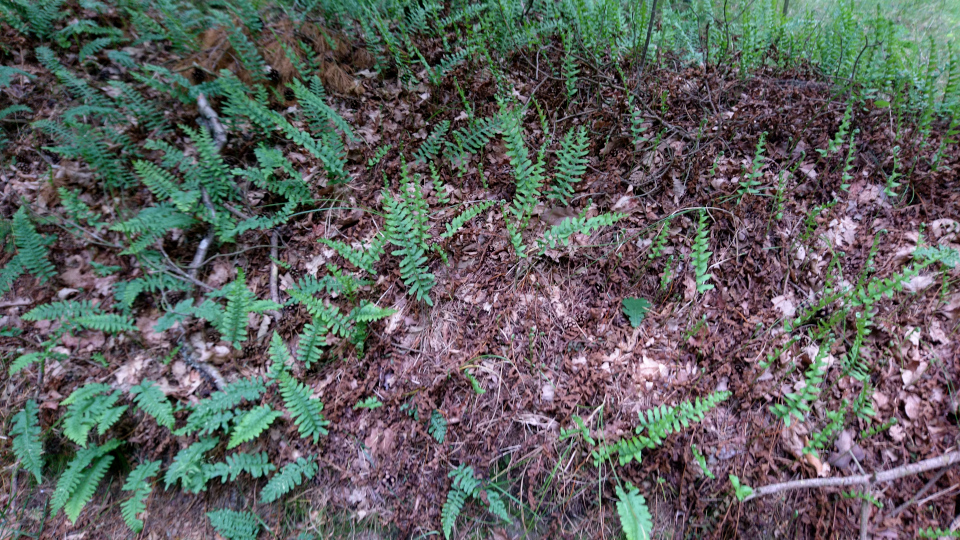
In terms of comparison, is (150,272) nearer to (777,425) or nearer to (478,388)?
(478,388)

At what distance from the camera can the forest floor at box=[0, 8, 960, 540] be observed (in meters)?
2.33

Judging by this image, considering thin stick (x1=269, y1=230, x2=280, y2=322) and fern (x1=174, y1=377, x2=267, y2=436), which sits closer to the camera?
fern (x1=174, y1=377, x2=267, y2=436)

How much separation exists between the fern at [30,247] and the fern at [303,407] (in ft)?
7.45

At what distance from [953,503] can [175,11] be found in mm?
7103

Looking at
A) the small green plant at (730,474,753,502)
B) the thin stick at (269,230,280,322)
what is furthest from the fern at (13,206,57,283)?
the small green plant at (730,474,753,502)

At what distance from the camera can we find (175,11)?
444 cm

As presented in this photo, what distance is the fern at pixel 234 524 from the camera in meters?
2.46

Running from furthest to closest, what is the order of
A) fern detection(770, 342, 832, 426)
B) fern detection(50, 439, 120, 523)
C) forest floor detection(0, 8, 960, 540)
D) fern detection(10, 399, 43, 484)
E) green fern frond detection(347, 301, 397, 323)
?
green fern frond detection(347, 301, 397, 323)
fern detection(10, 399, 43, 484)
fern detection(50, 439, 120, 523)
forest floor detection(0, 8, 960, 540)
fern detection(770, 342, 832, 426)

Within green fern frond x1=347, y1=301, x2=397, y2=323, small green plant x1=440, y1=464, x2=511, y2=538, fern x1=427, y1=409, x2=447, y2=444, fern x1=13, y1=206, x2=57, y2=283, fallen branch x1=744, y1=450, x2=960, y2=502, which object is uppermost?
fern x1=13, y1=206, x2=57, y2=283

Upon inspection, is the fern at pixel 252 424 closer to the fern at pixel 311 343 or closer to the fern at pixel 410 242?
the fern at pixel 311 343

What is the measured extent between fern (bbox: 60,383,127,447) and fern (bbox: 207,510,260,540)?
90 centimetres

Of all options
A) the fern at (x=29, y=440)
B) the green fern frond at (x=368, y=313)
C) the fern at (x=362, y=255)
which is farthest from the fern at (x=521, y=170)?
the fern at (x=29, y=440)

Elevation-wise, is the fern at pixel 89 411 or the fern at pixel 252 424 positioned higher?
the fern at pixel 89 411

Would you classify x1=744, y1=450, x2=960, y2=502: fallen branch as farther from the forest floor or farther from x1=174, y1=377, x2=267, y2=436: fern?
x1=174, y1=377, x2=267, y2=436: fern
